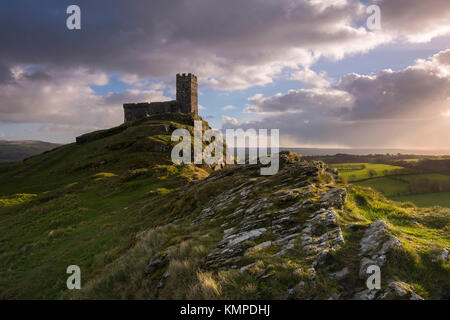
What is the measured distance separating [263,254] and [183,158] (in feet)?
162

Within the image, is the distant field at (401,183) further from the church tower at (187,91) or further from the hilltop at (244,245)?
the church tower at (187,91)

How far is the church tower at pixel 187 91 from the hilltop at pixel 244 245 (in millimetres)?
85466

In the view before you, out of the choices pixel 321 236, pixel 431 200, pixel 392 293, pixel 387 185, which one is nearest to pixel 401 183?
pixel 387 185

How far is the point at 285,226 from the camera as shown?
10.4 metres

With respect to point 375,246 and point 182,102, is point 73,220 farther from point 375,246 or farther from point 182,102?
point 182,102

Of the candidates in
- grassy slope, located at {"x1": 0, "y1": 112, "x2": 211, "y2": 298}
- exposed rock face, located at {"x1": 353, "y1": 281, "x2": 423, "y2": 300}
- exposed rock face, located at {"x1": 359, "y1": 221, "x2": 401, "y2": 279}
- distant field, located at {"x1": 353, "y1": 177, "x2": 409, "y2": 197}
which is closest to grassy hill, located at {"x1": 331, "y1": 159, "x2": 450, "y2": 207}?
distant field, located at {"x1": 353, "y1": 177, "x2": 409, "y2": 197}

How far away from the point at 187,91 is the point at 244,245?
104m

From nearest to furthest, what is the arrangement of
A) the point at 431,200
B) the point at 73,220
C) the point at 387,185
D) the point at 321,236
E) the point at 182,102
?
1. the point at 321,236
2. the point at 73,220
3. the point at 431,200
4. the point at 387,185
5. the point at 182,102

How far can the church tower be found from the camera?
10550 cm

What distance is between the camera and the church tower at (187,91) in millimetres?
105500

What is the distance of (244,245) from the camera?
30.7ft

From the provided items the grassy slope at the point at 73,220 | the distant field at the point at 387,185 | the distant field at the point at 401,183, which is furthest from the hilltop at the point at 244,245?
the distant field at the point at 401,183

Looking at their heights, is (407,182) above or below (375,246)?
below

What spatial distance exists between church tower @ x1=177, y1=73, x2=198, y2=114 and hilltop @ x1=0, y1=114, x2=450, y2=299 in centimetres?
8547
